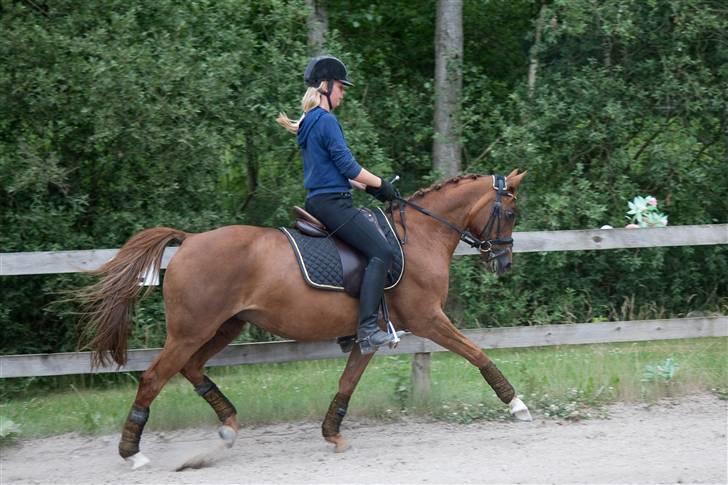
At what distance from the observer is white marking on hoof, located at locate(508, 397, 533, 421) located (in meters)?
7.04

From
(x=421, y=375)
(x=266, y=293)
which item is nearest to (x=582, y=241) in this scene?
(x=421, y=375)

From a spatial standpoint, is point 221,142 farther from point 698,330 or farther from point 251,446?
point 698,330

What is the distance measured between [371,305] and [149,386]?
5.70ft

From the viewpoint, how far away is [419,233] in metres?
7.02

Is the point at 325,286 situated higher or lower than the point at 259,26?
lower

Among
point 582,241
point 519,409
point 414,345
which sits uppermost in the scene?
point 582,241

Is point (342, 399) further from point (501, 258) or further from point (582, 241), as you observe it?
point (582, 241)

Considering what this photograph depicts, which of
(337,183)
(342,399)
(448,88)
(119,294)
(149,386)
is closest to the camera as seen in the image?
(149,386)

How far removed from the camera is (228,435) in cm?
660

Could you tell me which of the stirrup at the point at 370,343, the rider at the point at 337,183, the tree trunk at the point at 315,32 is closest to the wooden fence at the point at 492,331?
the stirrup at the point at 370,343

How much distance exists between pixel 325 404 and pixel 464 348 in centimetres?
152

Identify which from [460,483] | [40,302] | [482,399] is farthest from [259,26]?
[460,483]

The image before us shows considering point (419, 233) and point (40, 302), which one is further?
point (40, 302)

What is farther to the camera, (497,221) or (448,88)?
(448,88)
